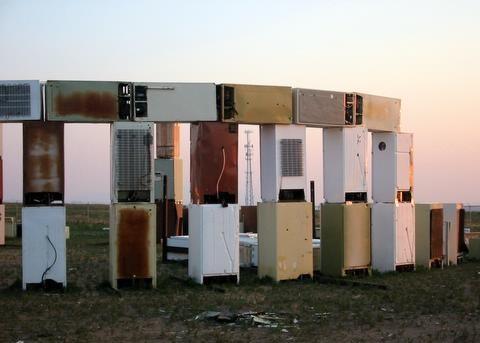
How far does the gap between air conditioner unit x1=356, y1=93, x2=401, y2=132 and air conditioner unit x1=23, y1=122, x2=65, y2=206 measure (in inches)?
263

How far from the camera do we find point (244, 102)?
1633 cm

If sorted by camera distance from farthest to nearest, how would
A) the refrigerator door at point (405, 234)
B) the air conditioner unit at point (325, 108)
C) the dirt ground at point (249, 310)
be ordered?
the refrigerator door at point (405, 234)
the air conditioner unit at point (325, 108)
the dirt ground at point (249, 310)

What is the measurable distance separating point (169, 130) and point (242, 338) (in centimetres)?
1907

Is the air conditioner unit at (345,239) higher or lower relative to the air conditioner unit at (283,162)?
lower

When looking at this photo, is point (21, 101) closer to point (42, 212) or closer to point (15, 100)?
point (15, 100)

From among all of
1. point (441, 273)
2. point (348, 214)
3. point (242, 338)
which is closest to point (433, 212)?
point (441, 273)

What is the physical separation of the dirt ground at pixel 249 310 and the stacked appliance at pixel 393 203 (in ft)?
2.15

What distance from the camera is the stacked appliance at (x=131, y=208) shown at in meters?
15.3

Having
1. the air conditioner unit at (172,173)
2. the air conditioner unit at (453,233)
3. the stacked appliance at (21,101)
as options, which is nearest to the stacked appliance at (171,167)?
the air conditioner unit at (172,173)

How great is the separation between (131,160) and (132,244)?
157 centimetres

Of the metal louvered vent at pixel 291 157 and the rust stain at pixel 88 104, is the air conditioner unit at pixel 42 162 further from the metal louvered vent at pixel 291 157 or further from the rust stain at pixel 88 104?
the metal louvered vent at pixel 291 157

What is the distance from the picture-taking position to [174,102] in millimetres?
15758

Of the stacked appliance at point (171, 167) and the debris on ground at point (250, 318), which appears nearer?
the debris on ground at point (250, 318)

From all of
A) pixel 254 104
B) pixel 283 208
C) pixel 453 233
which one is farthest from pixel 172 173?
pixel 254 104
